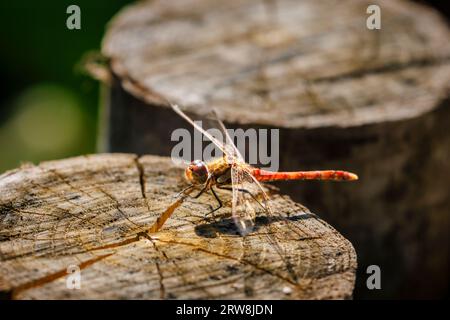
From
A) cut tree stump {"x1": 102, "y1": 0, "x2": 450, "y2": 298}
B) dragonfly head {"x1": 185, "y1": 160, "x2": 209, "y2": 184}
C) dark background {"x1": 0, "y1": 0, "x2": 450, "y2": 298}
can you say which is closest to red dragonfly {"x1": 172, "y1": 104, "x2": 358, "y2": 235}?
dragonfly head {"x1": 185, "y1": 160, "x2": 209, "y2": 184}

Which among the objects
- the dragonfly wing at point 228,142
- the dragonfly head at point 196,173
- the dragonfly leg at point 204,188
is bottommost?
the dragonfly leg at point 204,188

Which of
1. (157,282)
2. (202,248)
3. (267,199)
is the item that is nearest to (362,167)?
(267,199)

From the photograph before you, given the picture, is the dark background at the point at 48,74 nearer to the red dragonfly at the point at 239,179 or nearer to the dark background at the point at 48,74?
the dark background at the point at 48,74

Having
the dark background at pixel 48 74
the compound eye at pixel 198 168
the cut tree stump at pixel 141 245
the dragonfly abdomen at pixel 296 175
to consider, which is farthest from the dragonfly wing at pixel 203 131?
the dark background at pixel 48 74

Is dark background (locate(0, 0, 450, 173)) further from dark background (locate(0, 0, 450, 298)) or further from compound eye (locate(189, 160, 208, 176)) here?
compound eye (locate(189, 160, 208, 176))

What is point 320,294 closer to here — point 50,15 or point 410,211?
point 410,211

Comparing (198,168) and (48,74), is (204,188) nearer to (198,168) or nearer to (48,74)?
(198,168)
